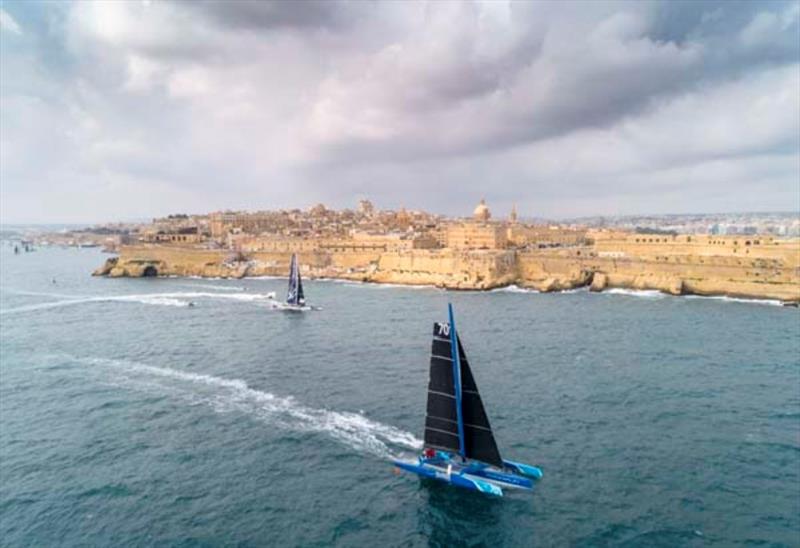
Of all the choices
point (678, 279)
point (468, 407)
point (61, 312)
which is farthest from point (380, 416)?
point (678, 279)

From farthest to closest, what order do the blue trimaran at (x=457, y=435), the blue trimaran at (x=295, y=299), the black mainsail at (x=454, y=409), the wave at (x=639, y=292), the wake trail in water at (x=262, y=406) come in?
the wave at (x=639, y=292) < the blue trimaran at (x=295, y=299) < the wake trail in water at (x=262, y=406) < the black mainsail at (x=454, y=409) < the blue trimaran at (x=457, y=435)

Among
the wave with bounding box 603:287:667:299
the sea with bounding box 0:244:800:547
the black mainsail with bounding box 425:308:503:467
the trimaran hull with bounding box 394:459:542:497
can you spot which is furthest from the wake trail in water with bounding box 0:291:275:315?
the trimaran hull with bounding box 394:459:542:497

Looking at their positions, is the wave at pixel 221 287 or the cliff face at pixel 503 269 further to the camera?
the wave at pixel 221 287

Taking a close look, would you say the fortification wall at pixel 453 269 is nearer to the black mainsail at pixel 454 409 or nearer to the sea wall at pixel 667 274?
the sea wall at pixel 667 274

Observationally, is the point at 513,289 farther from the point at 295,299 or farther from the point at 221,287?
the point at 221,287

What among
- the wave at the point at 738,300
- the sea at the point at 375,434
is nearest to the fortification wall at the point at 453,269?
the wave at the point at 738,300

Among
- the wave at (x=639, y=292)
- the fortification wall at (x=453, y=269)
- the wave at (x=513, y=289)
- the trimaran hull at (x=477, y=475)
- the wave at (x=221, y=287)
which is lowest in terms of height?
the trimaran hull at (x=477, y=475)

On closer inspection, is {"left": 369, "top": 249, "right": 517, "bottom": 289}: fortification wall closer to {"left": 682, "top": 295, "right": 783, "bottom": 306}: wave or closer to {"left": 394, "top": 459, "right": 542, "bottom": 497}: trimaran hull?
{"left": 682, "top": 295, "right": 783, "bottom": 306}: wave
